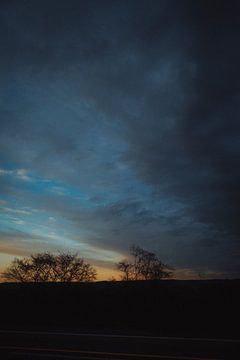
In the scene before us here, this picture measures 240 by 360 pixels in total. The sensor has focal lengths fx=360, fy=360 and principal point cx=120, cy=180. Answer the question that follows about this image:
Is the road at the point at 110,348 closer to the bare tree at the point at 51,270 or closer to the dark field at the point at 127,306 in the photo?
the dark field at the point at 127,306

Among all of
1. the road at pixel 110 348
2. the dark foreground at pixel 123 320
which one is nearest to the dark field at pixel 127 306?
the dark foreground at pixel 123 320

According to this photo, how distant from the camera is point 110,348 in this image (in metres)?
11.1

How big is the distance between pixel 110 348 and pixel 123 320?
13.6 m

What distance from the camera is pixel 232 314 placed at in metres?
24.0

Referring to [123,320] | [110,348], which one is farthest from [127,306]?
[110,348]

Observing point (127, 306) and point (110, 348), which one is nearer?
point (110, 348)

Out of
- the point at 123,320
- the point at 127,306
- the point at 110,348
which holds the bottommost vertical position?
the point at 110,348

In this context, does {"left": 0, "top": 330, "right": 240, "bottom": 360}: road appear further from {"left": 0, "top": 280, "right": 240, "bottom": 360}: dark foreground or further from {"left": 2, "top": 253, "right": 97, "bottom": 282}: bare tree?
{"left": 2, "top": 253, "right": 97, "bottom": 282}: bare tree

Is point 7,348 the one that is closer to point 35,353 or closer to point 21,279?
point 35,353

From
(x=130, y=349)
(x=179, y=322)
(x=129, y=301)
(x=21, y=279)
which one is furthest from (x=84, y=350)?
(x=21, y=279)

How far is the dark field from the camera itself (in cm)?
2185

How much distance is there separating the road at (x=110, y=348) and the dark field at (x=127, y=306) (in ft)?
22.0

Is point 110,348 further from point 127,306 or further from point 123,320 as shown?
point 127,306

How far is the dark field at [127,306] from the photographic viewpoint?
21.8m
